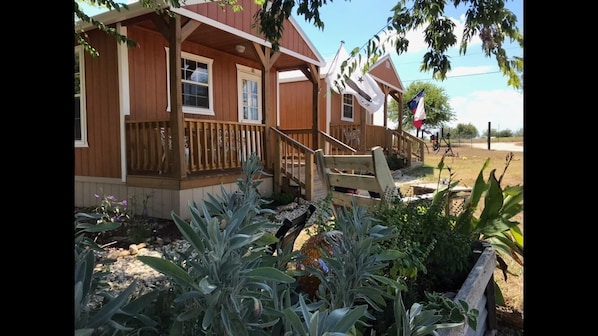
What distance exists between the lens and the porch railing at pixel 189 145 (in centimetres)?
592

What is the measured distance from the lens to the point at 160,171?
5961 millimetres

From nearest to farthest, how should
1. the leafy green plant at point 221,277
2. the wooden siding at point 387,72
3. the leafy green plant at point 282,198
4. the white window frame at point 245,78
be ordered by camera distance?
the leafy green plant at point 221,277, the leafy green plant at point 282,198, the white window frame at point 245,78, the wooden siding at point 387,72

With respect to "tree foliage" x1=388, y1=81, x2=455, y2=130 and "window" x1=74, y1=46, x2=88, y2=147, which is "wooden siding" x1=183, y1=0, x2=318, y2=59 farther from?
"tree foliage" x1=388, y1=81, x2=455, y2=130

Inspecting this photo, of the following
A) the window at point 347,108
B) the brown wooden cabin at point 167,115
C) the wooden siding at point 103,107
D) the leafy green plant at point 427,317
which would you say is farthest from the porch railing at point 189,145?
the window at point 347,108

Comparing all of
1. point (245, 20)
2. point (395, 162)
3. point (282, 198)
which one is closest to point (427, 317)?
point (282, 198)

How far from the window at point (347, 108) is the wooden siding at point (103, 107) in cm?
899

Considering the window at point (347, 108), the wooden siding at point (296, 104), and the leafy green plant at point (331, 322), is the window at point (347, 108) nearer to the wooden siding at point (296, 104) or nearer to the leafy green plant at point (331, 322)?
the wooden siding at point (296, 104)

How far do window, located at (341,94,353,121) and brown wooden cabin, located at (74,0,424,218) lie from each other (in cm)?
616

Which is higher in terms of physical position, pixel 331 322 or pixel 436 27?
pixel 436 27

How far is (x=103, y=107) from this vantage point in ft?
21.5

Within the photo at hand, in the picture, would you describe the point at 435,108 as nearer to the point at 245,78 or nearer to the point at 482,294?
the point at 245,78

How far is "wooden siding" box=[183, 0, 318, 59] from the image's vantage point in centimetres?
602

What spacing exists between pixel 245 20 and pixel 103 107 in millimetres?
3050
